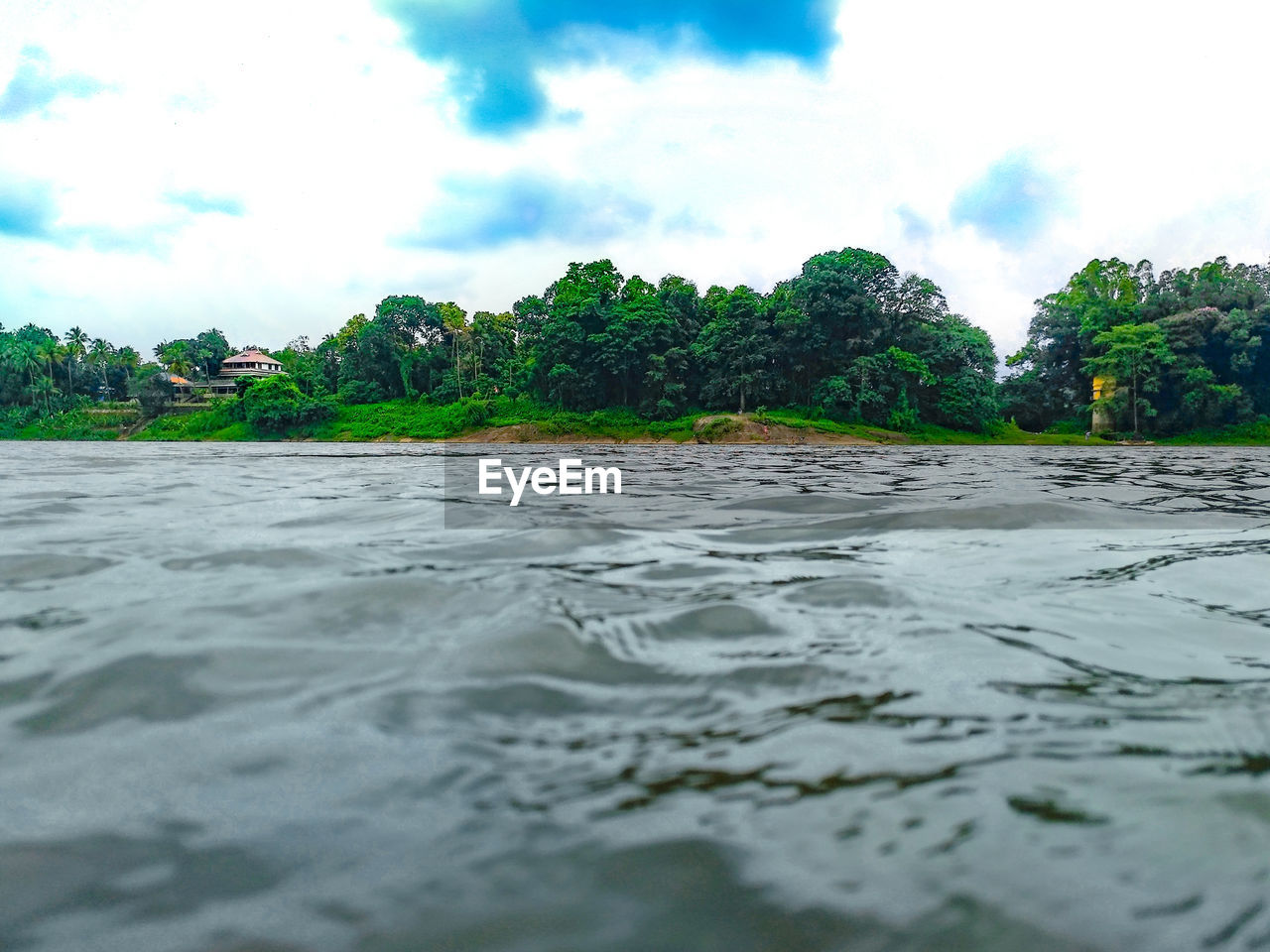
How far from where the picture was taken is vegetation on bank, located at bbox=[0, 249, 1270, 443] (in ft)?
120

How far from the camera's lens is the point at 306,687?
1.95 meters

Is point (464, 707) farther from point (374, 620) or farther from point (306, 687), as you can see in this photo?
point (374, 620)

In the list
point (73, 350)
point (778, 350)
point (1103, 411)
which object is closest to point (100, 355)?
point (73, 350)

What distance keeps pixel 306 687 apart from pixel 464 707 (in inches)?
19.0

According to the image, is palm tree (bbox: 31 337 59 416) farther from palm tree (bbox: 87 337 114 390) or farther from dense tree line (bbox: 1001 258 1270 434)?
dense tree line (bbox: 1001 258 1270 434)

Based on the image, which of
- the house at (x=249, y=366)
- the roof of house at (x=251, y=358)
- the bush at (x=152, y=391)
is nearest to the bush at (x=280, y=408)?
the bush at (x=152, y=391)

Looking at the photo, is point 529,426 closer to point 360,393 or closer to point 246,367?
point 360,393

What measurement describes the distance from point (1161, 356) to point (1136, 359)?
3.30 ft

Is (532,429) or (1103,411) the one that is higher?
(1103,411)

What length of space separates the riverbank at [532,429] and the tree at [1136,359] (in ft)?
8.83

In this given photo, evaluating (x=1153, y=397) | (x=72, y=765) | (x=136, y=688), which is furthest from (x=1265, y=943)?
(x=1153, y=397)

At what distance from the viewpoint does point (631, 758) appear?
5.14 feet

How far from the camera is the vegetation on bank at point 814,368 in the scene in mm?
36500

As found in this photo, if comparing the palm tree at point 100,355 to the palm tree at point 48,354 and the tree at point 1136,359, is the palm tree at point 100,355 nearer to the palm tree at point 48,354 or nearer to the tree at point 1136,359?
the palm tree at point 48,354
